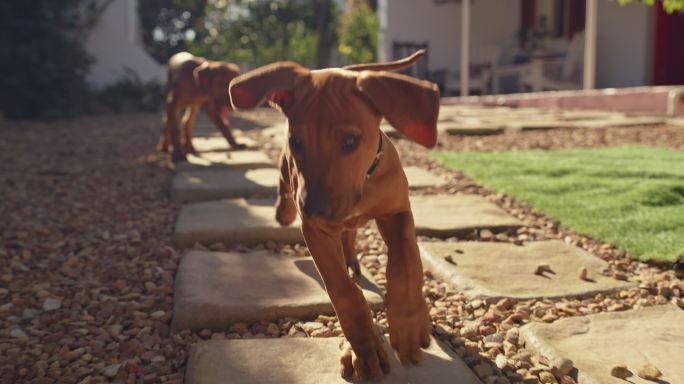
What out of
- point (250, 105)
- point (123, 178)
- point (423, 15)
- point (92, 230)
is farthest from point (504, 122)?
point (423, 15)

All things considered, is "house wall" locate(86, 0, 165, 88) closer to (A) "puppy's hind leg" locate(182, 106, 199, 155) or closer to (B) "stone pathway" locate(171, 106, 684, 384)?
(A) "puppy's hind leg" locate(182, 106, 199, 155)

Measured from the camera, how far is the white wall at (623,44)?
11.9m

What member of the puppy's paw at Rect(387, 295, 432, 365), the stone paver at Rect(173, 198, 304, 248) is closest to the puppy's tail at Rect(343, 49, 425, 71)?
the puppy's paw at Rect(387, 295, 432, 365)

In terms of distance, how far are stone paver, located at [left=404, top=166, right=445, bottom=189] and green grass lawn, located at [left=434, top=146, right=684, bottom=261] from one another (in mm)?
237

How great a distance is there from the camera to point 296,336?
226cm

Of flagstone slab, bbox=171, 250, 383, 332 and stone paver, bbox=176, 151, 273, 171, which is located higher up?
stone paver, bbox=176, 151, 273, 171

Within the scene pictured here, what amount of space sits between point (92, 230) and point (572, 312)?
247 centimetres

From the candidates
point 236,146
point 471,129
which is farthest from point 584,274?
point 471,129

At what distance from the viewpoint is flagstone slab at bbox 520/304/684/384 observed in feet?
6.22

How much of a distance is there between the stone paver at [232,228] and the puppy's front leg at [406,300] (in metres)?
1.38

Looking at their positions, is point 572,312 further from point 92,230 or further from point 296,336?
point 92,230

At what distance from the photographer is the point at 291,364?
196 cm

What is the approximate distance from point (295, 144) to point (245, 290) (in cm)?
97

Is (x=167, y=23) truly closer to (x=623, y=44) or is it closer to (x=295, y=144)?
(x=623, y=44)
